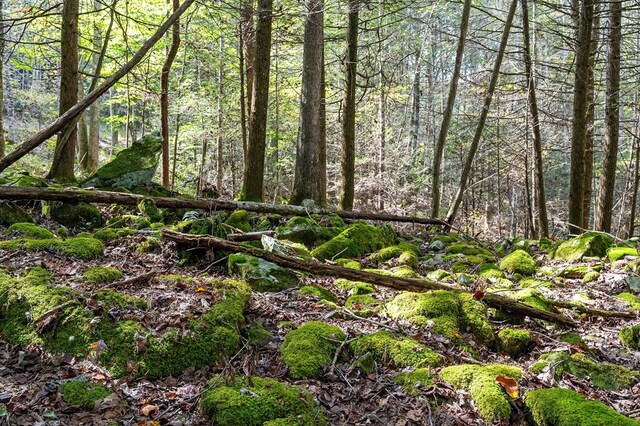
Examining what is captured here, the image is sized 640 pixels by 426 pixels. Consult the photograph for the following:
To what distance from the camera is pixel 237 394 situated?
2.89 metres

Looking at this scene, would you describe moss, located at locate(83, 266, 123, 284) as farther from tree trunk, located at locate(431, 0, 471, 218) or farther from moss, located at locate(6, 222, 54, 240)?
tree trunk, located at locate(431, 0, 471, 218)

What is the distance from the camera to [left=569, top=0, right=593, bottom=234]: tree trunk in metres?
9.34

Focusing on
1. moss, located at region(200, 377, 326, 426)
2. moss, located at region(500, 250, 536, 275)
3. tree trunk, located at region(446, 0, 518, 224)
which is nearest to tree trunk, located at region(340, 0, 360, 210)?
tree trunk, located at region(446, 0, 518, 224)

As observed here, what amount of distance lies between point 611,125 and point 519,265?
231 inches

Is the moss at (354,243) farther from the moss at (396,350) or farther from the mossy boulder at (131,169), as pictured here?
the mossy boulder at (131,169)

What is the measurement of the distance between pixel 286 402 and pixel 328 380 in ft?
2.06

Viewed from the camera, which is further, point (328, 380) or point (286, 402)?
point (328, 380)

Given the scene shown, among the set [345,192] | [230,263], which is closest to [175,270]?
[230,263]

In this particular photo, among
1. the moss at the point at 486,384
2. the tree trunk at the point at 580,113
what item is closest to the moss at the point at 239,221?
the moss at the point at 486,384

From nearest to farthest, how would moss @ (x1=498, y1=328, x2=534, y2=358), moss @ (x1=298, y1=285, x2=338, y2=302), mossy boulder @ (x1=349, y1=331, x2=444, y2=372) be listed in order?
mossy boulder @ (x1=349, y1=331, x2=444, y2=372), moss @ (x1=498, y1=328, x2=534, y2=358), moss @ (x1=298, y1=285, x2=338, y2=302)

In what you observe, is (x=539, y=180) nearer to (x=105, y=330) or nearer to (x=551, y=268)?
(x=551, y=268)

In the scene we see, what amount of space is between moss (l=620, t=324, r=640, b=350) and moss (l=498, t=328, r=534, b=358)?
0.99 meters

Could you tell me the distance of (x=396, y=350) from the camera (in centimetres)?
379

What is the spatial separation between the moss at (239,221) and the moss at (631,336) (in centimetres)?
553
